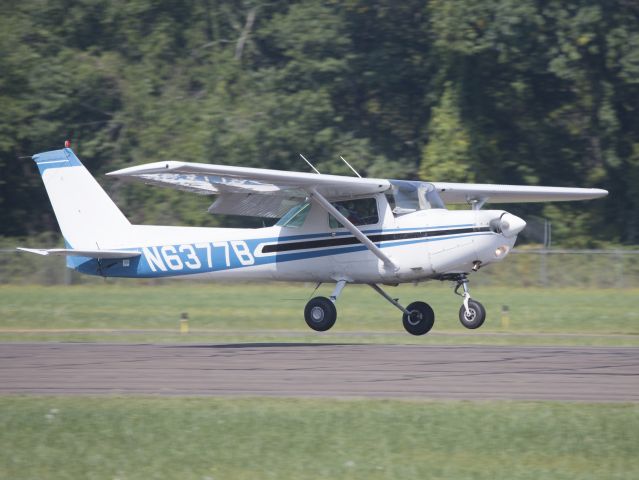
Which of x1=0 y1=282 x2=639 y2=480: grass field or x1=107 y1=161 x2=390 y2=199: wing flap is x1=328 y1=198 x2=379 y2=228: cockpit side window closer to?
x1=107 y1=161 x2=390 y2=199: wing flap

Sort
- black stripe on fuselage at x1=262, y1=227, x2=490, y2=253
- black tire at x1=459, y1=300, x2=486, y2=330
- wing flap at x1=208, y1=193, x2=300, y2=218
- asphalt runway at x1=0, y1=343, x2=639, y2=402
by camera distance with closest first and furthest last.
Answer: asphalt runway at x1=0, y1=343, x2=639, y2=402
black stripe on fuselage at x1=262, y1=227, x2=490, y2=253
black tire at x1=459, y1=300, x2=486, y2=330
wing flap at x1=208, y1=193, x2=300, y2=218

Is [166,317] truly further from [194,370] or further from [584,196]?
[194,370]

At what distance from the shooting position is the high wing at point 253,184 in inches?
628

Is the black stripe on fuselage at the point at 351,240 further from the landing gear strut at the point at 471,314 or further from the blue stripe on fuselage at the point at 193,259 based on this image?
the landing gear strut at the point at 471,314

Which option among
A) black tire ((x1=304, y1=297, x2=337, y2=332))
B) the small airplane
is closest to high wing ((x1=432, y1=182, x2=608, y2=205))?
the small airplane

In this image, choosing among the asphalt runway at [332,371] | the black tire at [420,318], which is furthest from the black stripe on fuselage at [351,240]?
the asphalt runway at [332,371]

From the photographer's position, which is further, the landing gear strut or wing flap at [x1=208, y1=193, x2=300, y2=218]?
wing flap at [x1=208, y1=193, x2=300, y2=218]

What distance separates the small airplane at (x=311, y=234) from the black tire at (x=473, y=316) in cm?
2

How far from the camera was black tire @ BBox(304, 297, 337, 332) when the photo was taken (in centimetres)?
1795

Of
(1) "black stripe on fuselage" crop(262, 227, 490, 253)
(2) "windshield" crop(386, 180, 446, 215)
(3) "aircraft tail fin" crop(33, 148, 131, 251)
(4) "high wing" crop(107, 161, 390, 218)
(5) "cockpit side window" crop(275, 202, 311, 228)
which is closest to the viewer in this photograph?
(4) "high wing" crop(107, 161, 390, 218)

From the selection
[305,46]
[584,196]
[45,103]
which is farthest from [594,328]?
[45,103]

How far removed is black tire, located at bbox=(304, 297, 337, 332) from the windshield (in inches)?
75.3

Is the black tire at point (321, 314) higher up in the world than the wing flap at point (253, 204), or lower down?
lower down

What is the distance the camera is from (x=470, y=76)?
1463 inches
